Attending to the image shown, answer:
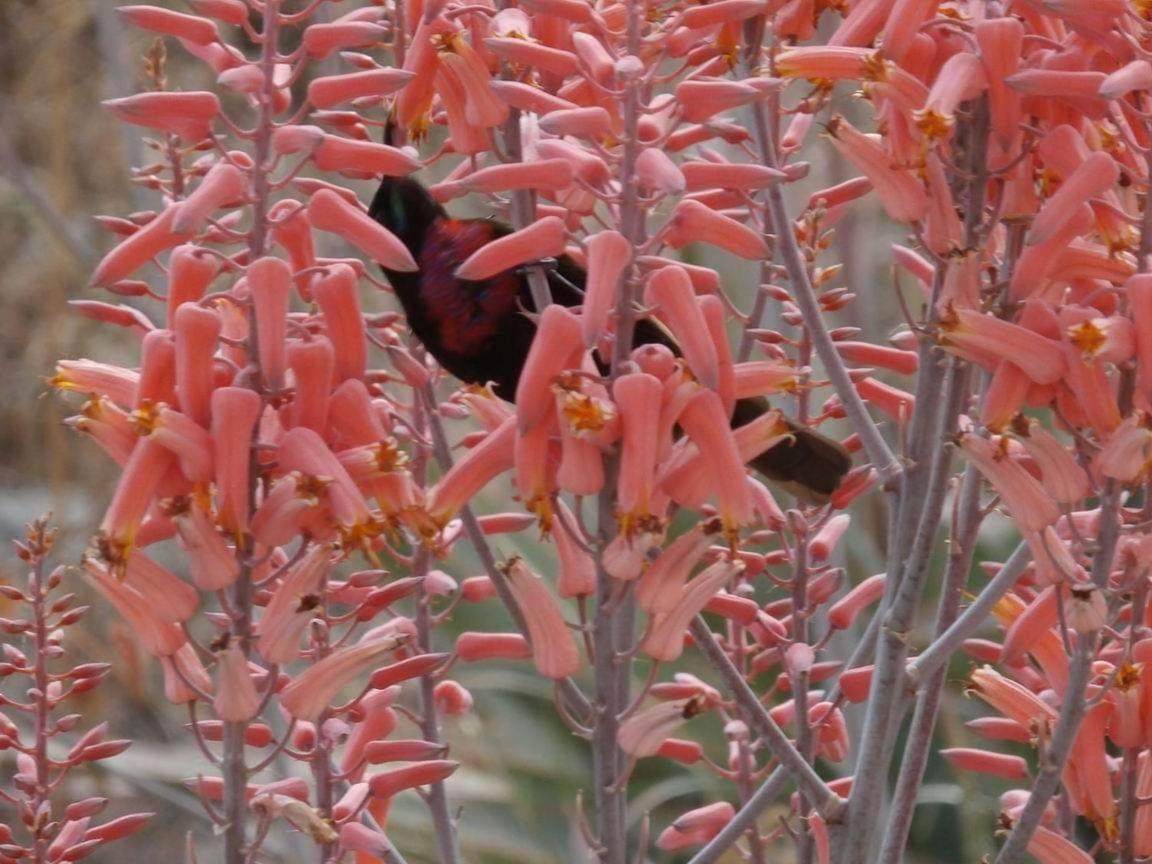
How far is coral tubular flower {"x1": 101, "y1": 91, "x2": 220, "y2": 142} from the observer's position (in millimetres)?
1027

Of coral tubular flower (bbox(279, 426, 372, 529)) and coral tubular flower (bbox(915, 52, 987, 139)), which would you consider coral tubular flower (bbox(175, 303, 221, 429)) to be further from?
coral tubular flower (bbox(915, 52, 987, 139))

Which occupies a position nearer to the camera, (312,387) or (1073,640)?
(312,387)

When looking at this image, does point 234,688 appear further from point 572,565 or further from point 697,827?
point 697,827

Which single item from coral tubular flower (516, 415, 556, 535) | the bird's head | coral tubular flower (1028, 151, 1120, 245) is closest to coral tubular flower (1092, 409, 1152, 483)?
coral tubular flower (1028, 151, 1120, 245)

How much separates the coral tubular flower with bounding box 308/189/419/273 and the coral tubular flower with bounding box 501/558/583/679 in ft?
0.70

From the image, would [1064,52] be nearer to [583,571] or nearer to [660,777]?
[583,571]

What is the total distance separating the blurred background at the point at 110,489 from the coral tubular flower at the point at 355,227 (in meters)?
0.75

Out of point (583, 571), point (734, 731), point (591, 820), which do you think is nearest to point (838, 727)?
point (734, 731)

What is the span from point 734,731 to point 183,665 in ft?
1.60

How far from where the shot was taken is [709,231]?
105cm

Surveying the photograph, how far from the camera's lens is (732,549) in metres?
1.06

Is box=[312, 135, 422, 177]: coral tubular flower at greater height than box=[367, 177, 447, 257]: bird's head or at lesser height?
greater

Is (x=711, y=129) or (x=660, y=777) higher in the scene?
(x=711, y=129)

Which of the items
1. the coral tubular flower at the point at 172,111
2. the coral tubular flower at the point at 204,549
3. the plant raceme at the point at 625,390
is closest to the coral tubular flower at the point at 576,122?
the plant raceme at the point at 625,390
